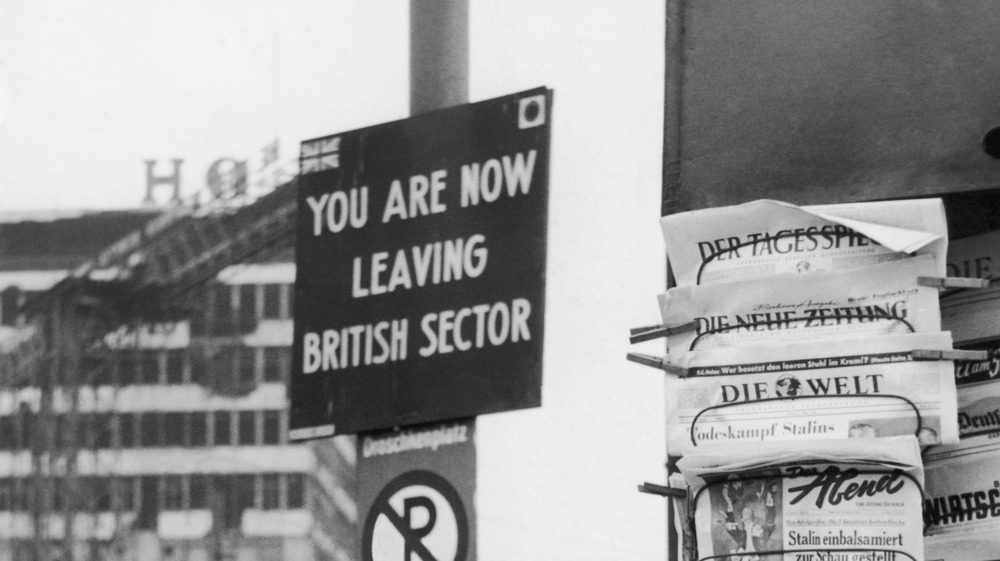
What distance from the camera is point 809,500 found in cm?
253

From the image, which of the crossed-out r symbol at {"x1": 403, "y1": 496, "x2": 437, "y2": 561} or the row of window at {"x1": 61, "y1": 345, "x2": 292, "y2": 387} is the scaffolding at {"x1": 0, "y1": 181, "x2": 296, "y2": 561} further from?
the crossed-out r symbol at {"x1": 403, "y1": 496, "x2": 437, "y2": 561}

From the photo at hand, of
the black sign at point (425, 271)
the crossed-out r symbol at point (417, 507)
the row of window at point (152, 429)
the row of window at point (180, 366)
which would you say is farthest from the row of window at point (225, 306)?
the crossed-out r symbol at point (417, 507)

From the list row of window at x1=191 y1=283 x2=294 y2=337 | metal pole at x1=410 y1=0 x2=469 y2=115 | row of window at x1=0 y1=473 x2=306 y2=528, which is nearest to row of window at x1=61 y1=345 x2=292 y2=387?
row of window at x1=191 y1=283 x2=294 y2=337

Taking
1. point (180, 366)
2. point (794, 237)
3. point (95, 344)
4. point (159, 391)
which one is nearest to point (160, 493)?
point (159, 391)

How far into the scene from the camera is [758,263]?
2701 mm

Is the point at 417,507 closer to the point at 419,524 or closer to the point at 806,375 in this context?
the point at 419,524

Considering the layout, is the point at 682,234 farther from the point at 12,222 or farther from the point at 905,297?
the point at 12,222

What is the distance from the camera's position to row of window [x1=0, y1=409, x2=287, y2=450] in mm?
7562

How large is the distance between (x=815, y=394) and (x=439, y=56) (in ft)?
9.35

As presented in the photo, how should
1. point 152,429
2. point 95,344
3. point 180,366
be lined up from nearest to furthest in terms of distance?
point 152,429, point 180,366, point 95,344

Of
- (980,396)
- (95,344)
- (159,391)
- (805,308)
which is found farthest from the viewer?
(95,344)

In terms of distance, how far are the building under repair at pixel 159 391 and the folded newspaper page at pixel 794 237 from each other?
3.31m

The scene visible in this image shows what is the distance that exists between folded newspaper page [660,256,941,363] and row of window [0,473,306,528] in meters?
6.05

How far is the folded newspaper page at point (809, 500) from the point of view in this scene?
244 centimetres
